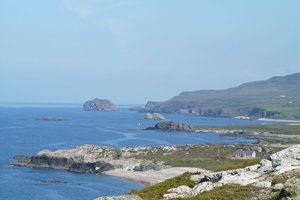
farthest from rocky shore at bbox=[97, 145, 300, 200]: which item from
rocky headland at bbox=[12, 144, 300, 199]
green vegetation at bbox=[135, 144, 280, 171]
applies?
green vegetation at bbox=[135, 144, 280, 171]

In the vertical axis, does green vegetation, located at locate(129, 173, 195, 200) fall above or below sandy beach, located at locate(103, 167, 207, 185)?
above

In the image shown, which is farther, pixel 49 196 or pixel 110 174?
pixel 110 174

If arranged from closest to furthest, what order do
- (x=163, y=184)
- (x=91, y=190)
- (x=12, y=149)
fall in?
(x=163, y=184), (x=91, y=190), (x=12, y=149)

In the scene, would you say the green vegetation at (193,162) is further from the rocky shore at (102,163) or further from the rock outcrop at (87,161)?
the rock outcrop at (87,161)

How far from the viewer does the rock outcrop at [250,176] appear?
2709cm

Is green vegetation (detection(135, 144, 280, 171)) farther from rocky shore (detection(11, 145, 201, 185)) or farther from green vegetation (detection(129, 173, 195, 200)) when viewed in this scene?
green vegetation (detection(129, 173, 195, 200))

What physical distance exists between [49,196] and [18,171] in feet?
97.6

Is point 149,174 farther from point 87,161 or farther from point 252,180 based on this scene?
point 252,180

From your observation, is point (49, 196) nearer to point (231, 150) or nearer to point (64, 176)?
point (64, 176)

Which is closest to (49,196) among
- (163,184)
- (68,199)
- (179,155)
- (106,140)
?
(68,199)

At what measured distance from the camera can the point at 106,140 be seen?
19150 cm

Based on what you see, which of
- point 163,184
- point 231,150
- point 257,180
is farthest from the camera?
point 231,150

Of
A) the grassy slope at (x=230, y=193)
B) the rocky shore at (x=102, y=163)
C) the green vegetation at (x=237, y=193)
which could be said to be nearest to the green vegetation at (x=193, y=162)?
the rocky shore at (x=102, y=163)

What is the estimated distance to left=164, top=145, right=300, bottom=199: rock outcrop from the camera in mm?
27094
